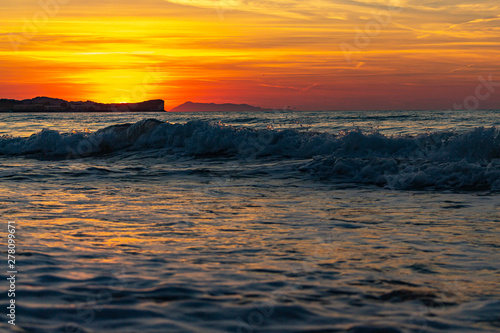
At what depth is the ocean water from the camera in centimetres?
359

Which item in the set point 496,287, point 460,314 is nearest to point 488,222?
point 496,287

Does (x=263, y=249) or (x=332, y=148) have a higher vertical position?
(x=332, y=148)

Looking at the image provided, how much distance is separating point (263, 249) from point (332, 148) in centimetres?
1260

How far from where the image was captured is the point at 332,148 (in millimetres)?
17594

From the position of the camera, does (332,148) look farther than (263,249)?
Yes

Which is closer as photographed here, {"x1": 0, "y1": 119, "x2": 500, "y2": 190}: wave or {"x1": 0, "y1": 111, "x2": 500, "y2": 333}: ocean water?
{"x1": 0, "y1": 111, "x2": 500, "y2": 333}: ocean water

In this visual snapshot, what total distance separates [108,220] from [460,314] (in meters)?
4.87

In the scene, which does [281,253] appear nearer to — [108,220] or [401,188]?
[108,220]

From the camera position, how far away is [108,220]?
7.00 m

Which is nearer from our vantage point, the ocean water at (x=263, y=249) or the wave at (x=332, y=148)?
the ocean water at (x=263, y=249)

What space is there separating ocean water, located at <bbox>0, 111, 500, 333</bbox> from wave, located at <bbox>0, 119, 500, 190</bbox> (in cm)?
11

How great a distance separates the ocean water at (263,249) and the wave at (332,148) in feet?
0.35

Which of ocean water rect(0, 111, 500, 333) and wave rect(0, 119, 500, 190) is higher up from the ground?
wave rect(0, 119, 500, 190)

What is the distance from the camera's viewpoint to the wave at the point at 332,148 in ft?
36.0
